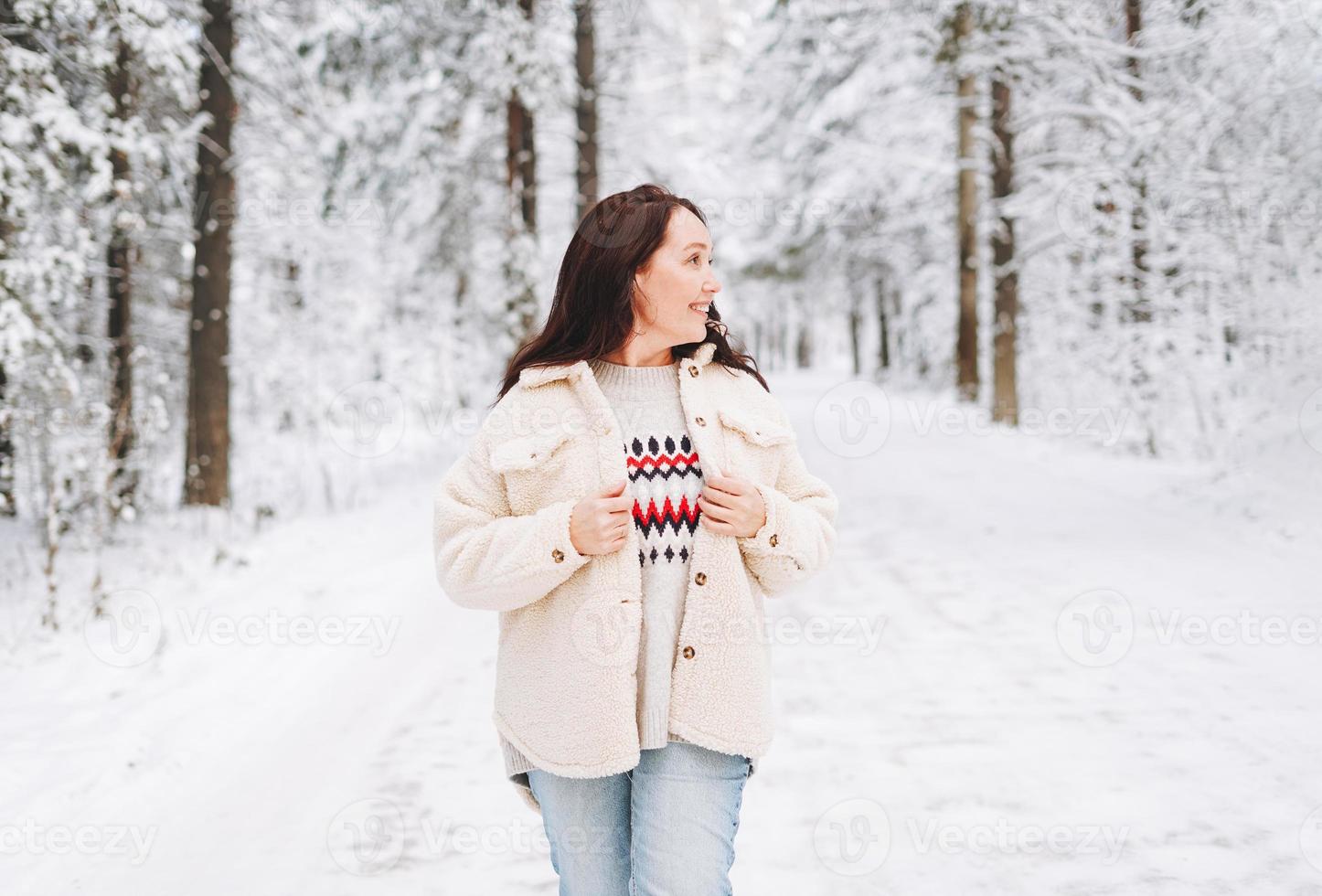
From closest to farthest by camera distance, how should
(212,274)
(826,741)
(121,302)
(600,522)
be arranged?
(600,522)
(826,741)
(212,274)
(121,302)

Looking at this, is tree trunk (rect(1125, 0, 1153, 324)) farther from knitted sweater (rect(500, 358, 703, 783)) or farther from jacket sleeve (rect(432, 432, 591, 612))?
jacket sleeve (rect(432, 432, 591, 612))

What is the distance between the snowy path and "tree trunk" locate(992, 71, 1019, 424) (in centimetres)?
857

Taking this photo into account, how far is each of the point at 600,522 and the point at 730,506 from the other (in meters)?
0.28

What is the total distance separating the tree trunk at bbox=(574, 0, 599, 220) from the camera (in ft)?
46.1

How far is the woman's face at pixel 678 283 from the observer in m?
2.00

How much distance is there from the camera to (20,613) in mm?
6367

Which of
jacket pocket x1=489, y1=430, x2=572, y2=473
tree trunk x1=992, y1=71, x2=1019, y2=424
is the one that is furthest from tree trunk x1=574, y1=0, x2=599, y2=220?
jacket pocket x1=489, y1=430, x2=572, y2=473

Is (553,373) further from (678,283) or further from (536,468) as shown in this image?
(678,283)

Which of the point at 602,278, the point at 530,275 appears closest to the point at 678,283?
the point at 602,278

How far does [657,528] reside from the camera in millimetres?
1993

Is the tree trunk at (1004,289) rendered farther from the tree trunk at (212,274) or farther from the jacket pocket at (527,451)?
the jacket pocket at (527,451)

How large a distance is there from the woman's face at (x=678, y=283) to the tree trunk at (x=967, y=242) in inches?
615

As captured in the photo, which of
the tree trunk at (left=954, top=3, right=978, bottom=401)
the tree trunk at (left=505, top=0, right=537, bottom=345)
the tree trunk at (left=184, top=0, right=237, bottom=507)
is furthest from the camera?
the tree trunk at (left=954, top=3, right=978, bottom=401)

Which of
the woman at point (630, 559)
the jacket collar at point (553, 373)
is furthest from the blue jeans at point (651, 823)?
the jacket collar at point (553, 373)
